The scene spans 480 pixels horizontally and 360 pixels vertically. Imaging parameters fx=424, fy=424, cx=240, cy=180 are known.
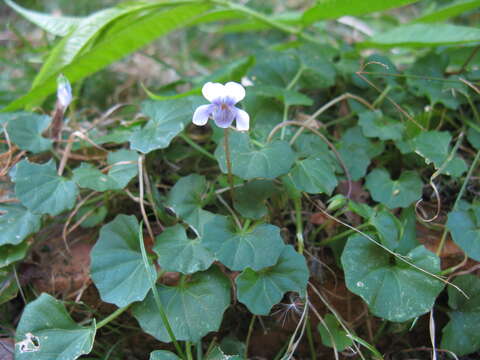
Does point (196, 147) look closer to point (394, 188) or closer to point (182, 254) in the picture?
point (182, 254)

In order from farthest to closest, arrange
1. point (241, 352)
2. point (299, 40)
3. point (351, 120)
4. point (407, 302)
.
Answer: point (299, 40) < point (351, 120) < point (241, 352) < point (407, 302)

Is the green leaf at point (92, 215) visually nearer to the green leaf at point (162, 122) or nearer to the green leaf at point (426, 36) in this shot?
the green leaf at point (162, 122)

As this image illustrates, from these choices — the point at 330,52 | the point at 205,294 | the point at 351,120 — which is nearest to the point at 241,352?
the point at 205,294

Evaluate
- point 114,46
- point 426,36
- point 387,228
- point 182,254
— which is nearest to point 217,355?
point 182,254

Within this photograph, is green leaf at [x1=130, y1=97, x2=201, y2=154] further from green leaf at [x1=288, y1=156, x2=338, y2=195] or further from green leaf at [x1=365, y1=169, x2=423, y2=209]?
green leaf at [x1=365, y1=169, x2=423, y2=209]

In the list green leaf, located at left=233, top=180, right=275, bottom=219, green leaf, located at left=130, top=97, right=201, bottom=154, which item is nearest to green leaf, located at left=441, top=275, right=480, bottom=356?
green leaf, located at left=233, top=180, right=275, bottom=219

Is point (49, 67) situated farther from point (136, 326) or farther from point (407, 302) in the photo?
point (407, 302)
